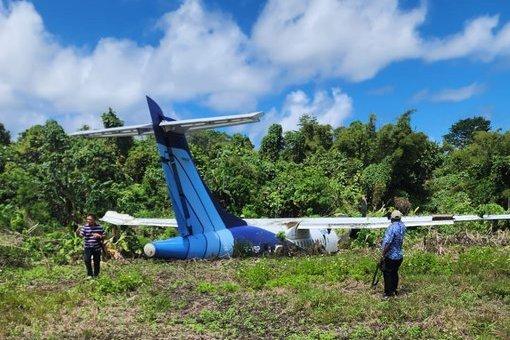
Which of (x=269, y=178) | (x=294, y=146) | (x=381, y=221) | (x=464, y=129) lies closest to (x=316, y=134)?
(x=294, y=146)

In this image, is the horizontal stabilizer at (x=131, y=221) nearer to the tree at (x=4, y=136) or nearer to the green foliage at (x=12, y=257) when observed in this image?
the green foliage at (x=12, y=257)

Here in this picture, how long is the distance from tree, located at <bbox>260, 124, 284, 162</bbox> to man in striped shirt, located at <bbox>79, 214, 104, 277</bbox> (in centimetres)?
2866

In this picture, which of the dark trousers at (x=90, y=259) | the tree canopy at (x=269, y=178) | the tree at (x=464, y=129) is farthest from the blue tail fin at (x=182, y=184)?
the tree at (x=464, y=129)

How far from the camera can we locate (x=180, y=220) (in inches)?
630

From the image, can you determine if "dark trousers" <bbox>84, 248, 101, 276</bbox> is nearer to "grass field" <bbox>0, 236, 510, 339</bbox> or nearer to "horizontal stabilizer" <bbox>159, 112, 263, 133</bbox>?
"grass field" <bbox>0, 236, 510, 339</bbox>

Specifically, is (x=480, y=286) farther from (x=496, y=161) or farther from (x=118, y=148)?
(x=118, y=148)

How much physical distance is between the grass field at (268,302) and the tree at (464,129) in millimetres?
68385

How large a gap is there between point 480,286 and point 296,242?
8.37 meters

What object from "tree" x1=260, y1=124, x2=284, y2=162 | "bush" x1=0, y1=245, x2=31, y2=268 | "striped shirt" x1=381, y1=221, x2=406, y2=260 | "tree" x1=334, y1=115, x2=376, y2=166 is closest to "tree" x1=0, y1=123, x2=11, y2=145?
"tree" x1=260, y1=124, x2=284, y2=162

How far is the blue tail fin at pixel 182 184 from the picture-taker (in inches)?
623

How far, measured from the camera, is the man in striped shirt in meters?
14.5

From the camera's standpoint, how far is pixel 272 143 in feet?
142

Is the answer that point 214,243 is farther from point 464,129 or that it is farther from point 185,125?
point 464,129

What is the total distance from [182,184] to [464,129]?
71.9m
